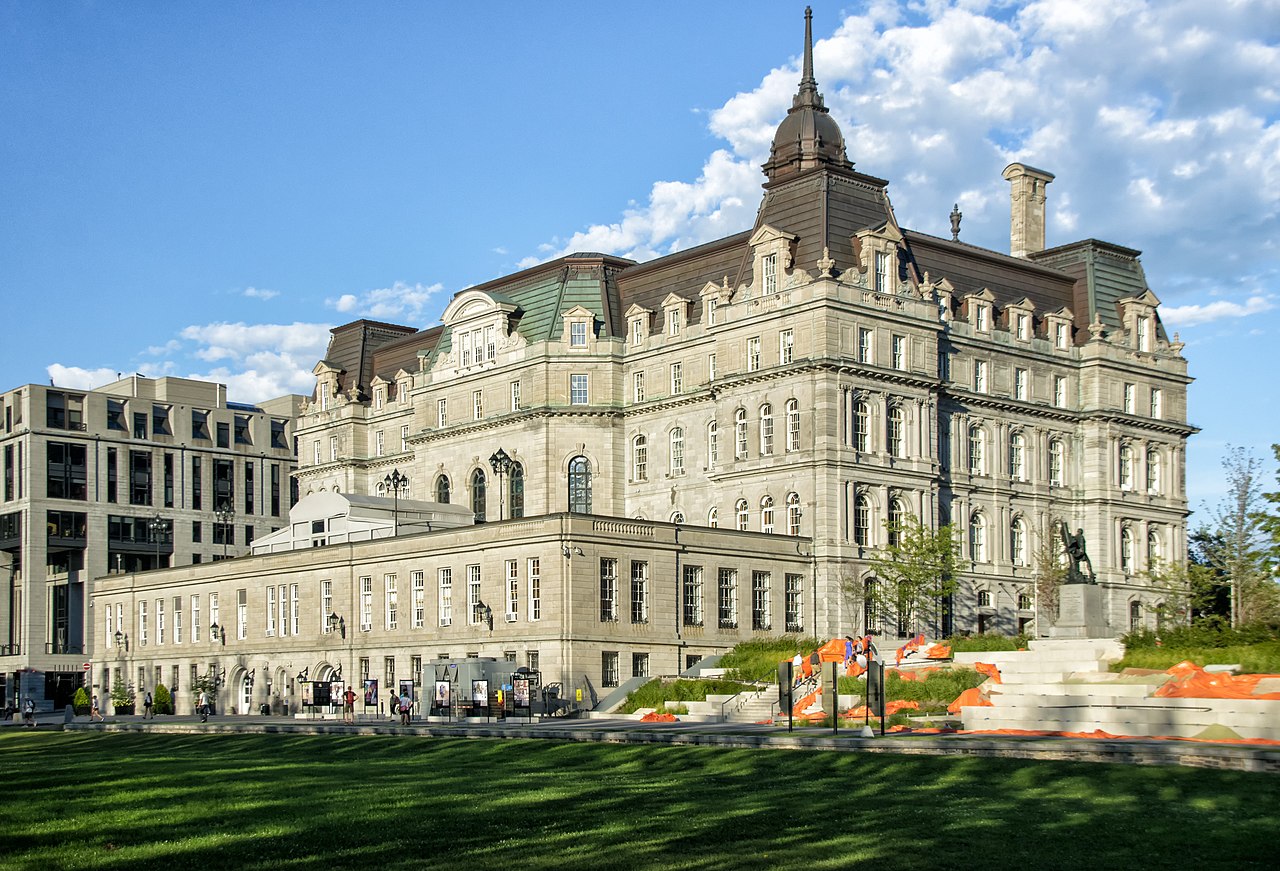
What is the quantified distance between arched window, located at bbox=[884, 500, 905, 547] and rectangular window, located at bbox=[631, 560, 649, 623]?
14.2 metres

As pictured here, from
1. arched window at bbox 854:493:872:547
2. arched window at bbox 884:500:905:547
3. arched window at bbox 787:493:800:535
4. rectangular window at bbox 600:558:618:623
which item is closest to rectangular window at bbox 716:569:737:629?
arched window at bbox 787:493:800:535

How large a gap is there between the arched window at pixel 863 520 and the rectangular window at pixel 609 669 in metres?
15.8

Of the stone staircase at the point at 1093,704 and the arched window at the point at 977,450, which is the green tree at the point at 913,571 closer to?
the arched window at the point at 977,450

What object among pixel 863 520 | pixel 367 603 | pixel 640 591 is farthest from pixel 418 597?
pixel 863 520

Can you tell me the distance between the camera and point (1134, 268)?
104 m

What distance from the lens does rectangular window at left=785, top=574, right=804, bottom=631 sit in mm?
82625

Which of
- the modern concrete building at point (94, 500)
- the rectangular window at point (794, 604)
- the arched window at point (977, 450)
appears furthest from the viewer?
the modern concrete building at point (94, 500)

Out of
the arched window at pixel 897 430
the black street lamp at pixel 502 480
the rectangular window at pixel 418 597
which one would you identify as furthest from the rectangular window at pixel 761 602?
the black street lamp at pixel 502 480

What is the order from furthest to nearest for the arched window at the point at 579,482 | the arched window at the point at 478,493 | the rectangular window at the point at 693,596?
the arched window at the point at 478,493
the arched window at the point at 579,482
the rectangular window at the point at 693,596

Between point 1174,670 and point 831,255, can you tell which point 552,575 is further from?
point 1174,670

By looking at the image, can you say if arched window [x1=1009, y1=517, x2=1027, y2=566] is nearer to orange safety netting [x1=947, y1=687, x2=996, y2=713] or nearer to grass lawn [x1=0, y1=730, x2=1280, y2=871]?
orange safety netting [x1=947, y1=687, x2=996, y2=713]

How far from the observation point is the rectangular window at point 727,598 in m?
79.9

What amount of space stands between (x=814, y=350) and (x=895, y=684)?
87.4 ft

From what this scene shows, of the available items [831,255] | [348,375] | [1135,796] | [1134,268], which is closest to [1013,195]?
[1134,268]
